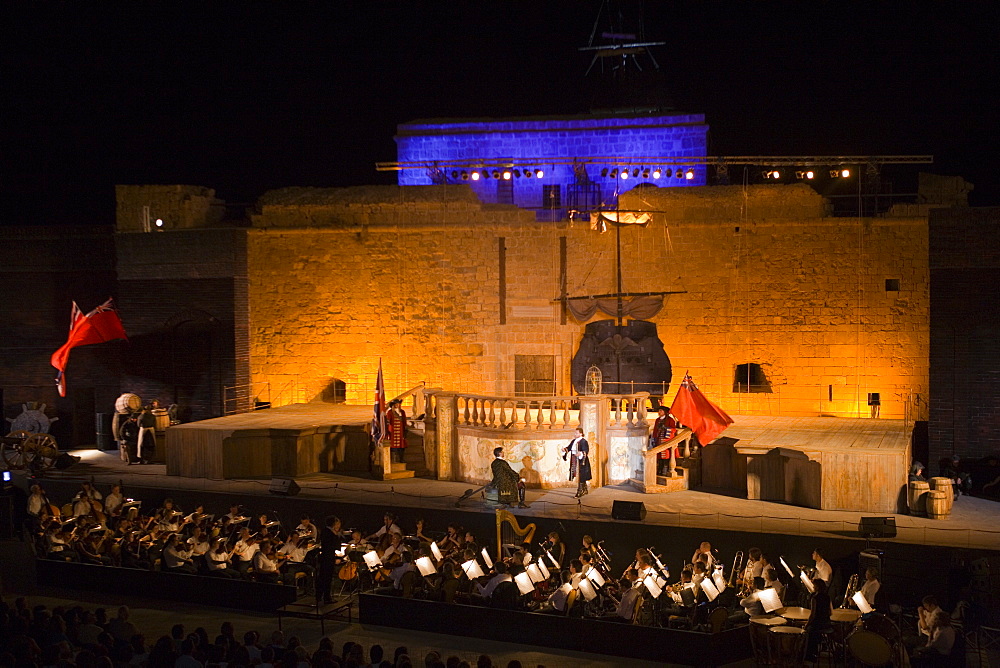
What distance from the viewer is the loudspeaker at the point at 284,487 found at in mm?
18766

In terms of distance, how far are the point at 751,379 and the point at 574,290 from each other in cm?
464

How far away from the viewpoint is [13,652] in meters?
10.1

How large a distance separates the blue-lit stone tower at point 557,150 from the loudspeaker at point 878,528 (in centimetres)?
1225

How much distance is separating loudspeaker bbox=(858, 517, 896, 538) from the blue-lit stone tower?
1225 cm

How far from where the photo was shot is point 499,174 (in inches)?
1019

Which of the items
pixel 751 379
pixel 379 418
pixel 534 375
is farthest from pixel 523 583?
pixel 751 379

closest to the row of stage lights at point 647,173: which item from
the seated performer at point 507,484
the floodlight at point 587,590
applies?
the seated performer at point 507,484

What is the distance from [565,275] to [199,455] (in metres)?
9.39

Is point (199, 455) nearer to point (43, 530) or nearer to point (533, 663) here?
point (43, 530)

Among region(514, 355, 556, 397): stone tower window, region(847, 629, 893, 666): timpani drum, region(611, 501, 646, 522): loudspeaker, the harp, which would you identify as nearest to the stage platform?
region(611, 501, 646, 522): loudspeaker

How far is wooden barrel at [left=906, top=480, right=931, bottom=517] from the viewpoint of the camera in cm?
1661

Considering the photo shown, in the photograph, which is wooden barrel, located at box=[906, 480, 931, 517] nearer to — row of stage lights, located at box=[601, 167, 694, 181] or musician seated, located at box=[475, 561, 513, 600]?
musician seated, located at box=[475, 561, 513, 600]

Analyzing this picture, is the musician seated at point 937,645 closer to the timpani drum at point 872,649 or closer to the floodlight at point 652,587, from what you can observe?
the timpani drum at point 872,649

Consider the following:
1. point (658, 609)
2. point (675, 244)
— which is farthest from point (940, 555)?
point (675, 244)
